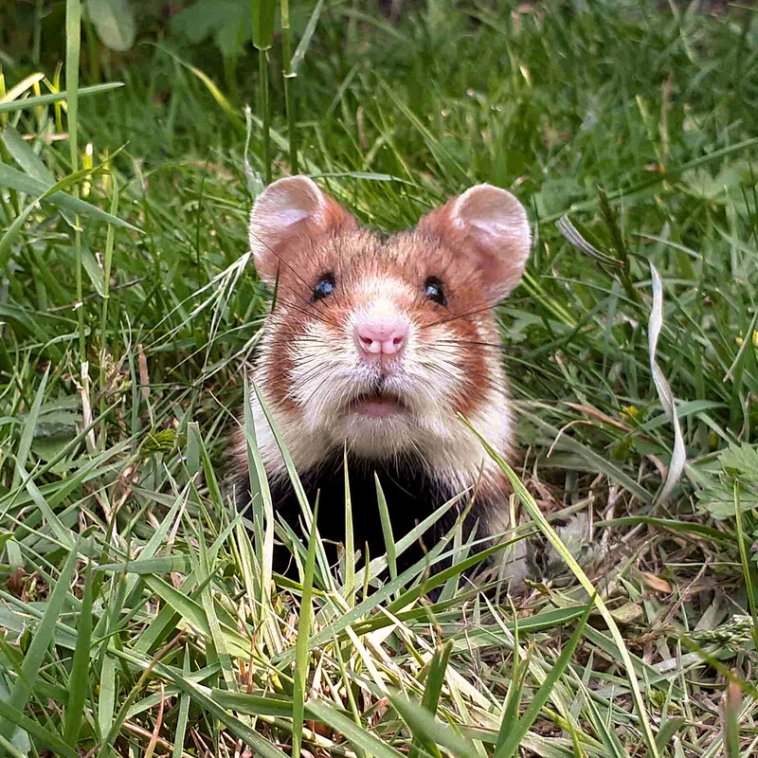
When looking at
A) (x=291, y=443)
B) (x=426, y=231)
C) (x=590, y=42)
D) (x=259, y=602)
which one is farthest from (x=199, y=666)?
(x=590, y=42)

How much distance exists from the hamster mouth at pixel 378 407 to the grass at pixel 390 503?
38cm

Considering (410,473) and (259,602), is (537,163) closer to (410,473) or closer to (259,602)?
(410,473)

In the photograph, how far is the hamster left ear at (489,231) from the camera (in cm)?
357

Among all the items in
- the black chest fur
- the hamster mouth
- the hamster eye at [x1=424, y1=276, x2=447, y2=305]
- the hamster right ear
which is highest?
the hamster right ear

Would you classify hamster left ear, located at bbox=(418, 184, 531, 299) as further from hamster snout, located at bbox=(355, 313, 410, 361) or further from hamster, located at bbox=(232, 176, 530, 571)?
hamster snout, located at bbox=(355, 313, 410, 361)

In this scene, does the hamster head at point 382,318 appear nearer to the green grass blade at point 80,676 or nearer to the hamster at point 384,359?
the hamster at point 384,359

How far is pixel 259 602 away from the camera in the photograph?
2719 mm

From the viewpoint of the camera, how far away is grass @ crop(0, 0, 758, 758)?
2.49 meters

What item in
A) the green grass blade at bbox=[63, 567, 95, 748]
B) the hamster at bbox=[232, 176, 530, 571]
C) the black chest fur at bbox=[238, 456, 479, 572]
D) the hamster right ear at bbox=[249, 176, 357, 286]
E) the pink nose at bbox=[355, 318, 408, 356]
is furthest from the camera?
the hamster right ear at bbox=[249, 176, 357, 286]

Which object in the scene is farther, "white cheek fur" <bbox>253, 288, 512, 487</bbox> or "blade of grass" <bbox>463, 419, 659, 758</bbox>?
"white cheek fur" <bbox>253, 288, 512, 487</bbox>

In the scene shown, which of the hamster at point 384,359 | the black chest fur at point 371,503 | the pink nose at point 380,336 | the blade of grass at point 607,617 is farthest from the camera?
the black chest fur at point 371,503

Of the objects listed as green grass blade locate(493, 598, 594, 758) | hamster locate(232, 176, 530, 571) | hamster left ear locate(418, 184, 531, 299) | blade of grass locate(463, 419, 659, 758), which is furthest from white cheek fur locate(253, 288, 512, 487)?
green grass blade locate(493, 598, 594, 758)

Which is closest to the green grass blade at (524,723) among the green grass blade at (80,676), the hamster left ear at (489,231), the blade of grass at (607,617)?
the blade of grass at (607,617)

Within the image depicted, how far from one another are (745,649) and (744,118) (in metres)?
3.23
